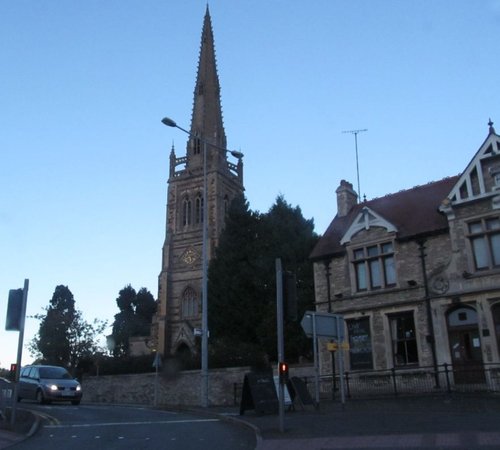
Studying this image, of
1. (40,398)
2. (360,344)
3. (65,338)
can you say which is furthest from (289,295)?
(65,338)

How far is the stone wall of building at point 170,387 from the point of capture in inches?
1133

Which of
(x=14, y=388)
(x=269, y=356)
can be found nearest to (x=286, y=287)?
(x=14, y=388)

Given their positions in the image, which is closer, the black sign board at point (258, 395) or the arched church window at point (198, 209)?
the black sign board at point (258, 395)

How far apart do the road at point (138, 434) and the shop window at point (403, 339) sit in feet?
34.2

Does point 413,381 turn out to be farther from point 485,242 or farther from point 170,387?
point 170,387

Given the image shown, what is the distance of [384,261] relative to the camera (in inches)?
1043

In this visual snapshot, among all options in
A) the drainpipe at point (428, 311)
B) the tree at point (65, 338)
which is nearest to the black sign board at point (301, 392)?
the drainpipe at point (428, 311)

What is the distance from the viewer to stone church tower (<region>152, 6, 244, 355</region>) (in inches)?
2741

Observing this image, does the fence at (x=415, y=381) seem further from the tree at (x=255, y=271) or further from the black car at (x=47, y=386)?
the tree at (x=255, y=271)

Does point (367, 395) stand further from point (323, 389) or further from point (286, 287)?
point (286, 287)

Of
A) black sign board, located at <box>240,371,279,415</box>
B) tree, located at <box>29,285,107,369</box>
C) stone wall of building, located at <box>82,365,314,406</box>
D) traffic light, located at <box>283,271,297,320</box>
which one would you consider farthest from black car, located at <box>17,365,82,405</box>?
tree, located at <box>29,285,107,369</box>

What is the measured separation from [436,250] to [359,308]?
14.2 ft

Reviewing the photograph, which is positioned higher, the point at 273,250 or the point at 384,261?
the point at 273,250

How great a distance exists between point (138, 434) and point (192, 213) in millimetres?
64067
